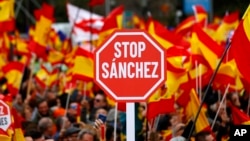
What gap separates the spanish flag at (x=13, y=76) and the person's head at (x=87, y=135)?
7078mm

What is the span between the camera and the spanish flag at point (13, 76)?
18875 millimetres

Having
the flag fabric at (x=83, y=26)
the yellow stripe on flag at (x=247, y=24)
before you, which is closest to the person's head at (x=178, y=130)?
the yellow stripe on flag at (x=247, y=24)

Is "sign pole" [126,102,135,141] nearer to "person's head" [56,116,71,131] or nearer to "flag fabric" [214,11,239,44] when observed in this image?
"person's head" [56,116,71,131]

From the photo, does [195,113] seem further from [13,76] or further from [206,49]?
[13,76]

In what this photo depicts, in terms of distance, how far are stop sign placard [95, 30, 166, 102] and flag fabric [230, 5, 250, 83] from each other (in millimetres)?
1381

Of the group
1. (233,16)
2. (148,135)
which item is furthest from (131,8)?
(148,135)

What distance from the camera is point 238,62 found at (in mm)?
10359

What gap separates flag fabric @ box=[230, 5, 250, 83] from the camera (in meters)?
10.3

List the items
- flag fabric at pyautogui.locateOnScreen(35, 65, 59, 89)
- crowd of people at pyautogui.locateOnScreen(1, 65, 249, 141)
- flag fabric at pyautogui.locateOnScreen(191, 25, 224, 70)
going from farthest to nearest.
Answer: flag fabric at pyautogui.locateOnScreen(35, 65, 59, 89) → flag fabric at pyautogui.locateOnScreen(191, 25, 224, 70) → crowd of people at pyautogui.locateOnScreen(1, 65, 249, 141)

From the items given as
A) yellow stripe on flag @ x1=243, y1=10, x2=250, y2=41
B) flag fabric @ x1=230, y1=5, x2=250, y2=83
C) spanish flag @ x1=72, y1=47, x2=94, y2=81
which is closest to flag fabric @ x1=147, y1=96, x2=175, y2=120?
flag fabric @ x1=230, y1=5, x2=250, y2=83

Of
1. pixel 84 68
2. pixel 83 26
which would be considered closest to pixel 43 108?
pixel 84 68

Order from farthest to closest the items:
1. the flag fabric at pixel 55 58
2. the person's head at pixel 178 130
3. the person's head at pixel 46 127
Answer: the flag fabric at pixel 55 58 < the person's head at pixel 46 127 < the person's head at pixel 178 130

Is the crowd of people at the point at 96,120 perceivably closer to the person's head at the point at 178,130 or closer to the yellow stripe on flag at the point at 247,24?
the person's head at the point at 178,130

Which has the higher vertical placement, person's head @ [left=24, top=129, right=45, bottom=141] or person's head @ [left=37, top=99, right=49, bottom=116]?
person's head @ [left=37, top=99, right=49, bottom=116]
